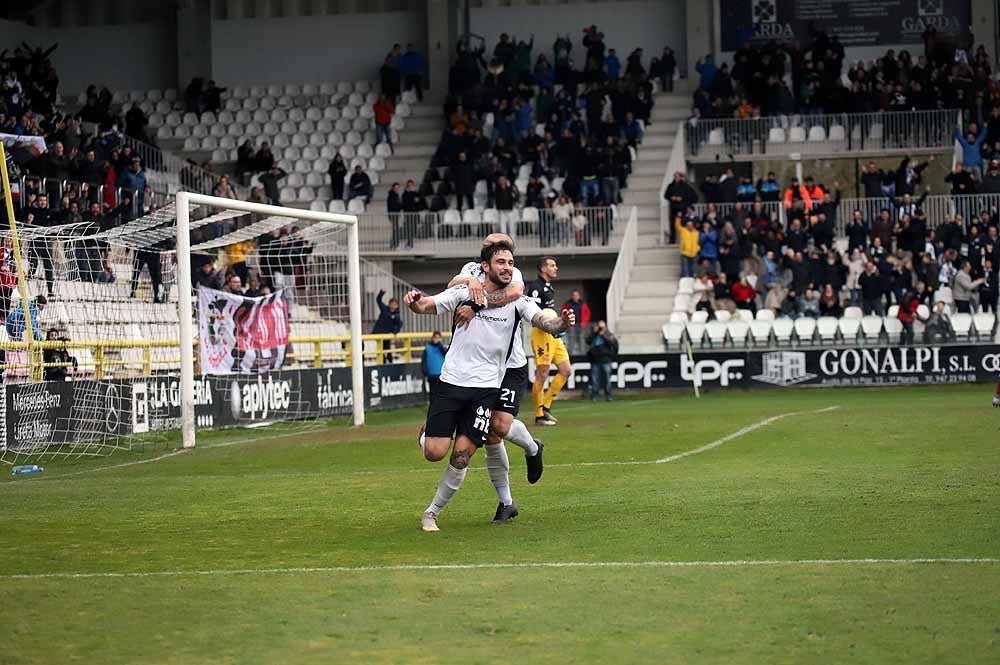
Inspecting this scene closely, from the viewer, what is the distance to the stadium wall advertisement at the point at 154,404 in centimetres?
1881

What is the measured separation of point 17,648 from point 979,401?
2096 centimetres

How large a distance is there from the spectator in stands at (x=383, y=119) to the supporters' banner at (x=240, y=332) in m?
20.9

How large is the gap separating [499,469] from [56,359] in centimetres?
1185

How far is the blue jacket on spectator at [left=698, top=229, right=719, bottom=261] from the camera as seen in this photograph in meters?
36.9

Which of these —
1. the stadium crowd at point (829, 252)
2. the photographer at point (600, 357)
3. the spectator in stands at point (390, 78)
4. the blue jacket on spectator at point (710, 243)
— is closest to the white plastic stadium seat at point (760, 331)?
the stadium crowd at point (829, 252)

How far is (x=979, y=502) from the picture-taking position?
438 inches

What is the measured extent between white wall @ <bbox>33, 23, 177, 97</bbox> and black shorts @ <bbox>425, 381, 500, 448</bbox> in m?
40.3

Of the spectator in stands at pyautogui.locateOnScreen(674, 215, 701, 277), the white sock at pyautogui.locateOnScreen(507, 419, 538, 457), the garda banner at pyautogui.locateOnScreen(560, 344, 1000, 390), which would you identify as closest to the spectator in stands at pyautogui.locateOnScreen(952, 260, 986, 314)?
the garda banner at pyautogui.locateOnScreen(560, 344, 1000, 390)

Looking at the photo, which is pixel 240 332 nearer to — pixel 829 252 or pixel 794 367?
pixel 794 367

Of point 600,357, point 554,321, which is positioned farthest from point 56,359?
point 554,321

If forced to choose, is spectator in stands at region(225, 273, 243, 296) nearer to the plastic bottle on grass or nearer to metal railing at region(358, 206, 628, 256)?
the plastic bottle on grass

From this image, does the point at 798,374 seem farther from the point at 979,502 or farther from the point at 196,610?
the point at 196,610

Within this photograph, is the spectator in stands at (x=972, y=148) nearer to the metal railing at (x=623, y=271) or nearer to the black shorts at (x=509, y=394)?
the metal railing at (x=623, y=271)

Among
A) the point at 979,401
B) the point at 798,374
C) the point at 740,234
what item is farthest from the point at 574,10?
the point at 979,401
